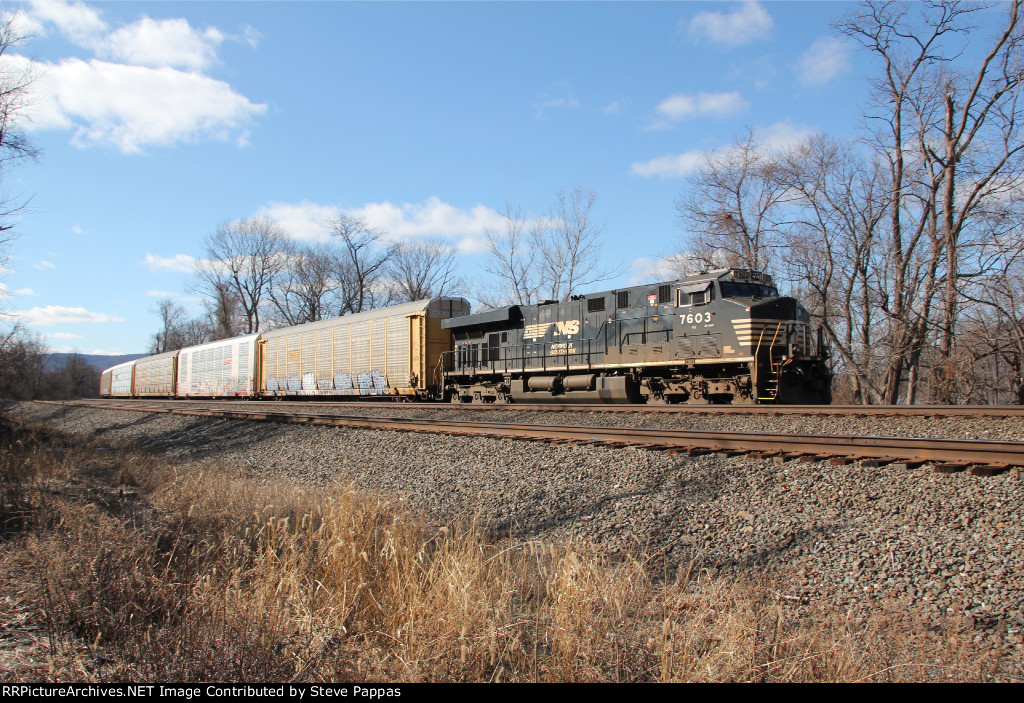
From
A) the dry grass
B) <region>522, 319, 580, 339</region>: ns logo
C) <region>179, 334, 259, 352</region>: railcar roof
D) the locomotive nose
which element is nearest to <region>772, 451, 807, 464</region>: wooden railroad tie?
the dry grass

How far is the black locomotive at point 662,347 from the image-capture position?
1292cm

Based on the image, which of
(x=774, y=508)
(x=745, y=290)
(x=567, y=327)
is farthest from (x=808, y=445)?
(x=567, y=327)

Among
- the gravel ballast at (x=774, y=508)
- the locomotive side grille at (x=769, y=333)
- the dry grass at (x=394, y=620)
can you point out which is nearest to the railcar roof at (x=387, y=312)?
the locomotive side grille at (x=769, y=333)

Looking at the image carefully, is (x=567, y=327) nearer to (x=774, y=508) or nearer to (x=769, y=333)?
(x=769, y=333)

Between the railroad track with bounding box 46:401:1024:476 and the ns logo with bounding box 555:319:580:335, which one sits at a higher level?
the ns logo with bounding box 555:319:580:335

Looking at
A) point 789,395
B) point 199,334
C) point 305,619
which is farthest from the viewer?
point 199,334

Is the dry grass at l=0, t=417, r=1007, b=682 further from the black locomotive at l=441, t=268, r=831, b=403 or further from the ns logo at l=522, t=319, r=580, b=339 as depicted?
the ns logo at l=522, t=319, r=580, b=339

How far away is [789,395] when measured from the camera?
12938 mm

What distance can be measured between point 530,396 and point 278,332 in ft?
51.9

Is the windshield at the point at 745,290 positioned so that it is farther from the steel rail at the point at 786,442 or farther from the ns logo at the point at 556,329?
the steel rail at the point at 786,442

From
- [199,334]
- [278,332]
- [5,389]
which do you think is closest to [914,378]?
[278,332]

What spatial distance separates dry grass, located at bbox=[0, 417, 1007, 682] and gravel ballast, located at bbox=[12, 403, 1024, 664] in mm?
351

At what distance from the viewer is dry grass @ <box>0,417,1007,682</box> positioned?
2992mm
